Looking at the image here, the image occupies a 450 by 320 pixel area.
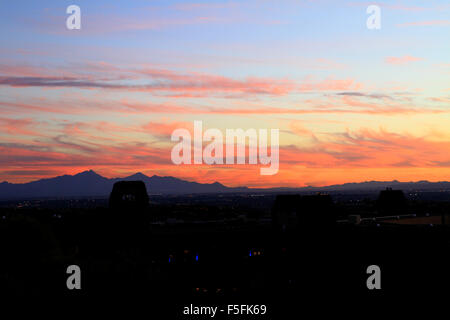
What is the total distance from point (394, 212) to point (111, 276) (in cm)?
12318

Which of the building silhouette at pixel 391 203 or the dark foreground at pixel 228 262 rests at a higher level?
the building silhouette at pixel 391 203

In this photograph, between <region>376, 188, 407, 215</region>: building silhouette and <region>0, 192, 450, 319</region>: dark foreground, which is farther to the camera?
<region>376, 188, 407, 215</region>: building silhouette

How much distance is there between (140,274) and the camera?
51094 millimetres

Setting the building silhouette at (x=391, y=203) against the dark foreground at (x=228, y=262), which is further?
the building silhouette at (x=391, y=203)

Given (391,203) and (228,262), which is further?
(391,203)

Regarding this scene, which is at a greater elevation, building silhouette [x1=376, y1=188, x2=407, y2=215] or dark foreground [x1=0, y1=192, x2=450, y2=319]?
building silhouette [x1=376, y1=188, x2=407, y2=215]

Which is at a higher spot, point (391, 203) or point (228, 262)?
point (391, 203)

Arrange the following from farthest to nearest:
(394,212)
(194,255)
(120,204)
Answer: (394,212) < (120,204) < (194,255)
